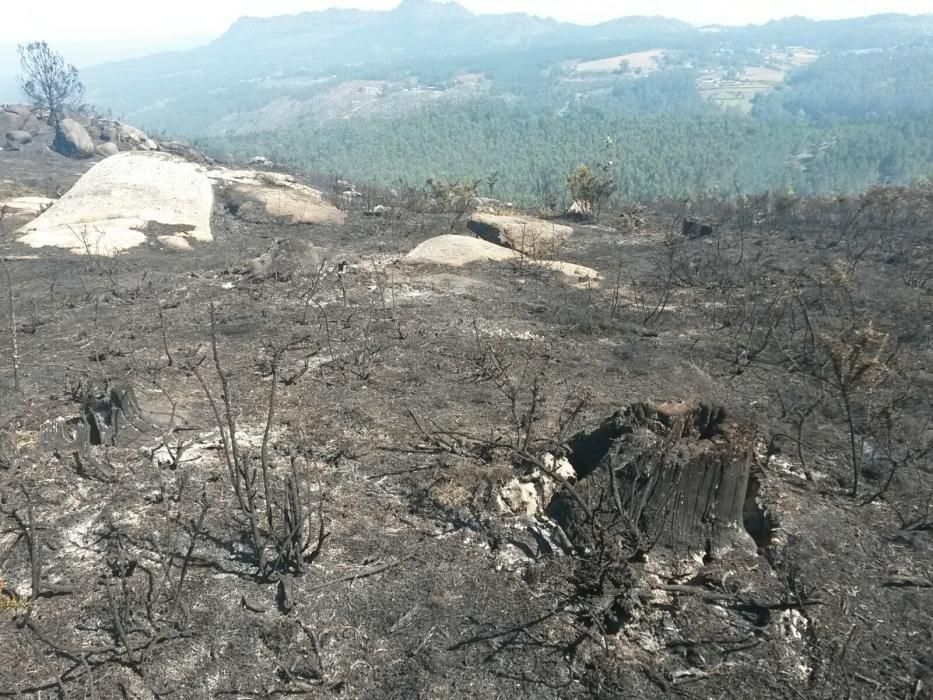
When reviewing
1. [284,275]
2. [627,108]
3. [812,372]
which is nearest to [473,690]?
[812,372]

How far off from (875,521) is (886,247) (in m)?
12.6

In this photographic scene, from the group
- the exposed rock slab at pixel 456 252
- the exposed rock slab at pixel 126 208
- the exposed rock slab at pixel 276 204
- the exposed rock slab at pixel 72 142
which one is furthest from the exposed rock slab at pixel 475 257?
the exposed rock slab at pixel 72 142

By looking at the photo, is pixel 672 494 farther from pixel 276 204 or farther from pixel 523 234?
pixel 276 204

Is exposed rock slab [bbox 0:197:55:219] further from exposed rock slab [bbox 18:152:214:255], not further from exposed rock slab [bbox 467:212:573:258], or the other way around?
exposed rock slab [bbox 467:212:573:258]

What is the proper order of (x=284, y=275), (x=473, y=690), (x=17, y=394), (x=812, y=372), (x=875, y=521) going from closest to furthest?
(x=473, y=690) < (x=875, y=521) < (x=17, y=394) < (x=812, y=372) < (x=284, y=275)

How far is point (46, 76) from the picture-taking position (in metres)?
40.1

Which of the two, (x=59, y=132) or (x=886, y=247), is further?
(x=59, y=132)

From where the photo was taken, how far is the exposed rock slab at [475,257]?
13181 mm

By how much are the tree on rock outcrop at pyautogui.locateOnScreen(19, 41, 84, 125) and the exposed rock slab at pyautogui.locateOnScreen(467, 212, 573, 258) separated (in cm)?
3583

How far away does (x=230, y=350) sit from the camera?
846cm

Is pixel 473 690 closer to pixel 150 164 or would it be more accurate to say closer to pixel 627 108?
pixel 150 164

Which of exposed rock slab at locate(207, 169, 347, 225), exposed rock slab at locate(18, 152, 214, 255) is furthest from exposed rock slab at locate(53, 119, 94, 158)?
exposed rock slab at locate(18, 152, 214, 255)

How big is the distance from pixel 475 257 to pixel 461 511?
9.52m

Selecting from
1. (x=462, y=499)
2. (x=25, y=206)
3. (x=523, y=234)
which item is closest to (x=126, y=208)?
(x=25, y=206)
